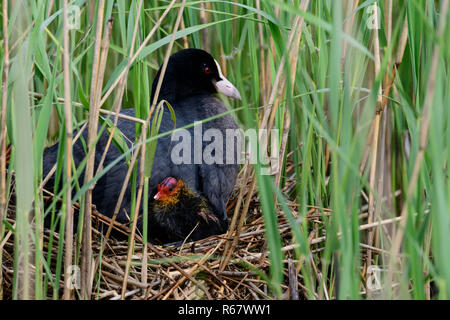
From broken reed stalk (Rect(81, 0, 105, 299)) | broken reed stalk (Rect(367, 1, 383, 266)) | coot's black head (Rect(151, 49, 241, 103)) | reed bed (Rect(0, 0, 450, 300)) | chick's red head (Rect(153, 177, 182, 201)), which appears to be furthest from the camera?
coot's black head (Rect(151, 49, 241, 103))

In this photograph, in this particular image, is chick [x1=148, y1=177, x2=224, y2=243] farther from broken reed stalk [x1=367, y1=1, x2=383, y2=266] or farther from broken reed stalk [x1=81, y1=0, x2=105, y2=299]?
broken reed stalk [x1=367, y1=1, x2=383, y2=266]

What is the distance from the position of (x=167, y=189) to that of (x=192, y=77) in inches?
34.2

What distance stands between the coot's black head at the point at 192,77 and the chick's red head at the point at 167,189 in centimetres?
66

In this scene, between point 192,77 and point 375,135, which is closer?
point 375,135

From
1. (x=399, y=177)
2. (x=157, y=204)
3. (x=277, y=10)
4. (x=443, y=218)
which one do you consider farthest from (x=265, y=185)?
(x=399, y=177)

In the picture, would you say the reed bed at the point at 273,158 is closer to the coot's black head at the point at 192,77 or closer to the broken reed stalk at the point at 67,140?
the broken reed stalk at the point at 67,140

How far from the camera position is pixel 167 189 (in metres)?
2.32

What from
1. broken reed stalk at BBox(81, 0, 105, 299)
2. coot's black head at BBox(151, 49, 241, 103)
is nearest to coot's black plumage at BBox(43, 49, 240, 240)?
coot's black head at BBox(151, 49, 241, 103)

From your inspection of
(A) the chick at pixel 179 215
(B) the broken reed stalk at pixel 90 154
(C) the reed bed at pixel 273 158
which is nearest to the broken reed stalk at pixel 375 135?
(C) the reed bed at pixel 273 158

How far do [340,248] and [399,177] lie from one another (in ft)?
5.51

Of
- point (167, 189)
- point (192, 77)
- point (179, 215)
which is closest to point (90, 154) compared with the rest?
point (167, 189)

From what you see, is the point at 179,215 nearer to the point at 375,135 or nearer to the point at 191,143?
the point at 191,143

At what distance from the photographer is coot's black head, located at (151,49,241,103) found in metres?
2.90

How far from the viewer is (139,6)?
1728 mm
